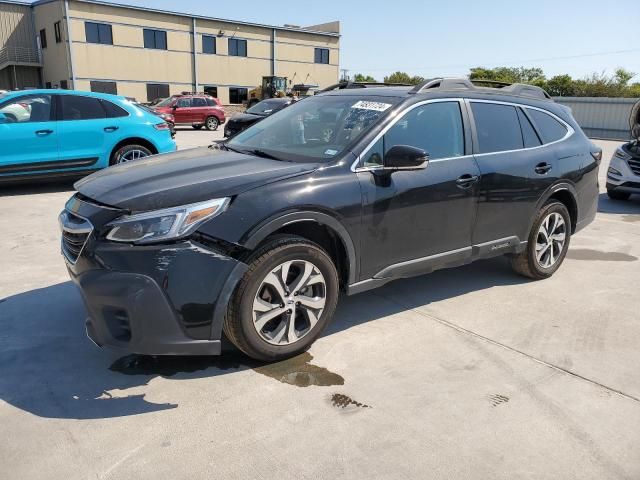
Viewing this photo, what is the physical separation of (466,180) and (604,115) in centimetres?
3033

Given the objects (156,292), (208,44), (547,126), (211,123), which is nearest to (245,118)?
(211,123)

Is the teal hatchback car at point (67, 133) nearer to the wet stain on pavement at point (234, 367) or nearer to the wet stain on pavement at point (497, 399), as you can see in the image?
the wet stain on pavement at point (234, 367)

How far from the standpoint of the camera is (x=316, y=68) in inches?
2019

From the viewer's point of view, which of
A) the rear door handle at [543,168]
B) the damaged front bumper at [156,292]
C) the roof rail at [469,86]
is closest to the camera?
the damaged front bumper at [156,292]

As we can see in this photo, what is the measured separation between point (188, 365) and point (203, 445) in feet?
2.69

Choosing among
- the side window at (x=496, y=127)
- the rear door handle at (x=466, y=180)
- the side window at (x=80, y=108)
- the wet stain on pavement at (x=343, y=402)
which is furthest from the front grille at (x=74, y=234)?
the side window at (x=80, y=108)

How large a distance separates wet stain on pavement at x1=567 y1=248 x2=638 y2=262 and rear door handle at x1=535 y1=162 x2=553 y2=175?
1.59 meters

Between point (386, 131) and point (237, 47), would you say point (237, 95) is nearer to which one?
point (237, 47)

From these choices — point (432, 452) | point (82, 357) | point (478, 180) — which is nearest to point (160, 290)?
point (82, 357)

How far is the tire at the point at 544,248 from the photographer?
4871mm

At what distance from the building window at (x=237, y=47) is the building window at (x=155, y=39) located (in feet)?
18.9

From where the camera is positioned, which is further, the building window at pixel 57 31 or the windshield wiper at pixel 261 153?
the building window at pixel 57 31

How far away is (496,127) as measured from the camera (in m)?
4.51

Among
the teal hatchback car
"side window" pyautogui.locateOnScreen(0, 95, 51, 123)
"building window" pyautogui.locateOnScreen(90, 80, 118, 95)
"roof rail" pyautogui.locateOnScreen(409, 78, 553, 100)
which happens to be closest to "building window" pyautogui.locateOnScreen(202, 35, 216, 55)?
"building window" pyautogui.locateOnScreen(90, 80, 118, 95)
